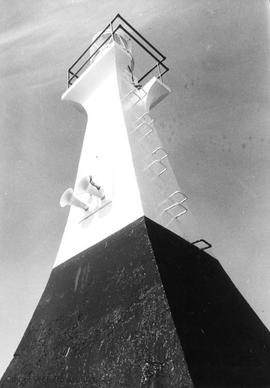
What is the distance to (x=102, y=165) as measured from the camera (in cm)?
623

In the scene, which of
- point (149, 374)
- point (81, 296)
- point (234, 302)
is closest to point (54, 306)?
point (81, 296)

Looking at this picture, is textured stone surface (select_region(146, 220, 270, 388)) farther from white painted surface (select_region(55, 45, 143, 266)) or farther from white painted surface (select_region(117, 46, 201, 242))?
white painted surface (select_region(55, 45, 143, 266))

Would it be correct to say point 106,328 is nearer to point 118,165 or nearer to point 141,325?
point 141,325

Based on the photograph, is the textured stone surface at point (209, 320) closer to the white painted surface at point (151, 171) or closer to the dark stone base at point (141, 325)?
the dark stone base at point (141, 325)

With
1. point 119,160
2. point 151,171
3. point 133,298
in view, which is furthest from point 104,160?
point 133,298

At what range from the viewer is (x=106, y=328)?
3.71 m

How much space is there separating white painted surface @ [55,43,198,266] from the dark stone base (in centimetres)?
36

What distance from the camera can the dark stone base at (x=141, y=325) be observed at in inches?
125

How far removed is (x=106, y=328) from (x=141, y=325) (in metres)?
0.49

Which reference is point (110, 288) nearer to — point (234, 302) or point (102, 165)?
point (234, 302)

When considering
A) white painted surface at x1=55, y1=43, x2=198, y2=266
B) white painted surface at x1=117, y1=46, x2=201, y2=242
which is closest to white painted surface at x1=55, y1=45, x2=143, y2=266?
white painted surface at x1=55, y1=43, x2=198, y2=266

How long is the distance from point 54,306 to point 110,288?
3.83 feet

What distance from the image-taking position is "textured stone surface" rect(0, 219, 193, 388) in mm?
3131

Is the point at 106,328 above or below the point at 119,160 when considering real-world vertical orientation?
below
